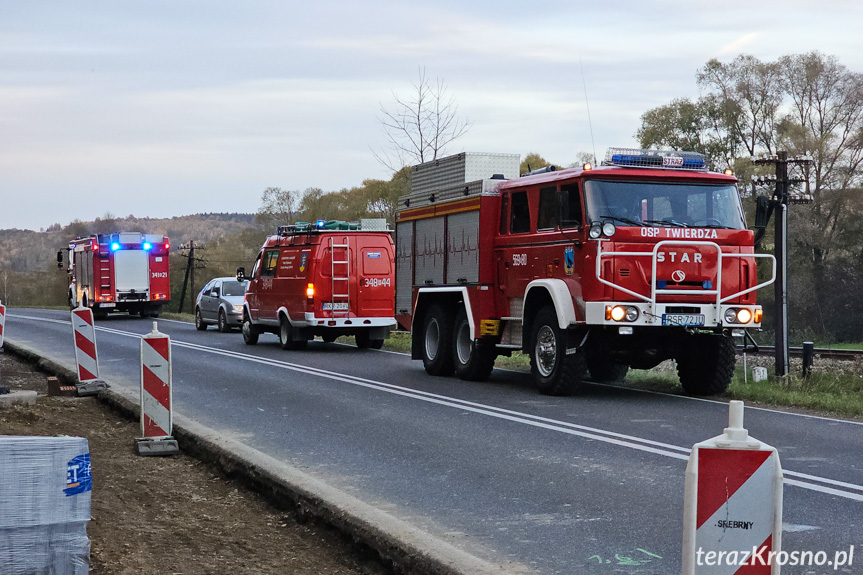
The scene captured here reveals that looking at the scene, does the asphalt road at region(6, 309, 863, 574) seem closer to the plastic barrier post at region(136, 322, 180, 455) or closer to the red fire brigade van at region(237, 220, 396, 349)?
the plastic barrier post at region(136, 322, 180, 455)

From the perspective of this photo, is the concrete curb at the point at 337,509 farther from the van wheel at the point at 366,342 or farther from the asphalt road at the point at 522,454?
the van wheel at the point at 366,342

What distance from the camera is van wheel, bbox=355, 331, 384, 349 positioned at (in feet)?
77.6

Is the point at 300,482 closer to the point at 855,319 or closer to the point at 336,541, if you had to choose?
the point at 336,541

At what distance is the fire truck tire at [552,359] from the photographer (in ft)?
44.6

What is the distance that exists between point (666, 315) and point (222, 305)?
19526 mm

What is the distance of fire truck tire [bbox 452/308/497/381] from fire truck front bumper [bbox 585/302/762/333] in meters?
2.92

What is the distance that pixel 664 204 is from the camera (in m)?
13.6

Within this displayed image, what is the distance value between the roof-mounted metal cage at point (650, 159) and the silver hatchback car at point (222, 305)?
1762 centimetres

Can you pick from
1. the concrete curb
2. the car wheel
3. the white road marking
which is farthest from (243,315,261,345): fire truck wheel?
the concrete curb

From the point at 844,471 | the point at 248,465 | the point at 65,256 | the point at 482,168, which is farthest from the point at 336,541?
the point at 65,256

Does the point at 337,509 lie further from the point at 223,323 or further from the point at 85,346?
the point at 223,323

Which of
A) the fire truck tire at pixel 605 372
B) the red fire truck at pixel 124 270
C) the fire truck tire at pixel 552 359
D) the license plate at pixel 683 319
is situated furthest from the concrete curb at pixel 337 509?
the red fire truck at pixel 124 270

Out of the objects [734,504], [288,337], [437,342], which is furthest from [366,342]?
[734,504]

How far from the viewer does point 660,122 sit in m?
57.6
